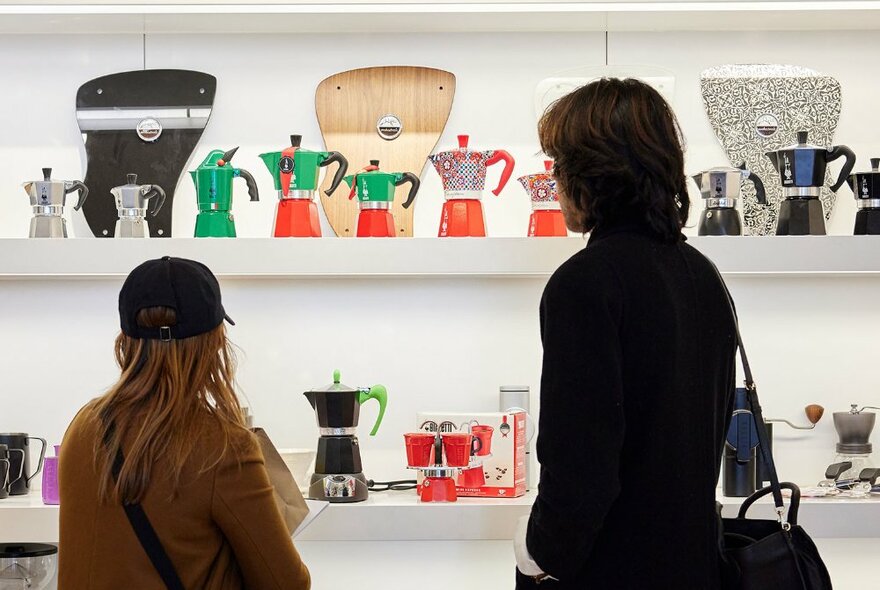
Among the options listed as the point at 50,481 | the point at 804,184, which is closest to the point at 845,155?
the point at 804,184

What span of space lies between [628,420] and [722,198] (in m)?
0.94

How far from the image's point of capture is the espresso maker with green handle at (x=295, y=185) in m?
2.06

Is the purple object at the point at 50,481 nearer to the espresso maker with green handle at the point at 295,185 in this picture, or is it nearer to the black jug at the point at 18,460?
the black jug at the point at 18,460

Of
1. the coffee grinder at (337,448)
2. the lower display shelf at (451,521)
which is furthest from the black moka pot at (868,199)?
the coffee grinder at (337,448)

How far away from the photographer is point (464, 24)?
2234 millimetres

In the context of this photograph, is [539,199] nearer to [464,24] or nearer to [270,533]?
[464,24]

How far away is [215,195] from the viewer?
207cm

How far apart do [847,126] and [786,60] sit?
7.6 inches

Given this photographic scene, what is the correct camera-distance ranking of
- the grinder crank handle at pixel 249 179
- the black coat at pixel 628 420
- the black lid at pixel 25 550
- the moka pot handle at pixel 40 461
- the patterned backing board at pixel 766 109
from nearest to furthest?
1. the black coat at pixel 628 420
2. the black lid at pixel 25 550
3. the grinder crank handle at pixel 249 179
4. the moka pot handle at pixel 40 461
5. the patterned backing board at pixel 766 109

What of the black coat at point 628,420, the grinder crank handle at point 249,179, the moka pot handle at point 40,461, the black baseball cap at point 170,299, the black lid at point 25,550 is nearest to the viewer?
the black coat at point 628,420

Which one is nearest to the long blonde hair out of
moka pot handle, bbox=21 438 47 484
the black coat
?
the black coat

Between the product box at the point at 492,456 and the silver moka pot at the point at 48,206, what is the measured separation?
2.81 feet

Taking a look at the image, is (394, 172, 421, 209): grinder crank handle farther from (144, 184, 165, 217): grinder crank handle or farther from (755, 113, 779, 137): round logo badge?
(755, 113, 779, 137): round logo badge

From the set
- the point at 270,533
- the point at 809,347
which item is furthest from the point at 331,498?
the point at 809,347
